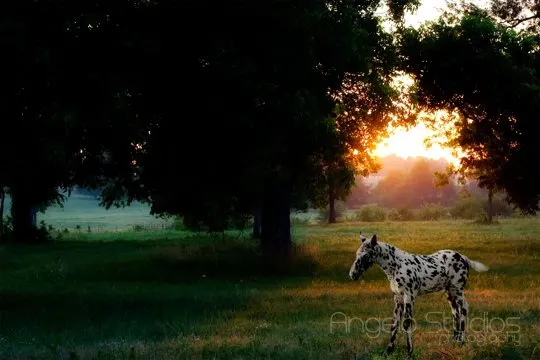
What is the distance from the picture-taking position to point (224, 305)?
18.2 m

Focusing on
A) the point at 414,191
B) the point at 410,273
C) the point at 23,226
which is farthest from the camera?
the point at 414,191

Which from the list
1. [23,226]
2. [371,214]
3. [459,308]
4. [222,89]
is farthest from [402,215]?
[459,308]

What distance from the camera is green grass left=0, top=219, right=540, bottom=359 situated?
1153 centimetres

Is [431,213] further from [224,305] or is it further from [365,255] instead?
[365,255]

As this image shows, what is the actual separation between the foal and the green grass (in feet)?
3.08

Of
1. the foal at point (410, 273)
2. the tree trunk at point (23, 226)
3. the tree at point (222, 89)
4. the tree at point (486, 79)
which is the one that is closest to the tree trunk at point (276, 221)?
the tree at point (222, 89)

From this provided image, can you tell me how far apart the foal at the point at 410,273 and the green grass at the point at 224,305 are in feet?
3.08

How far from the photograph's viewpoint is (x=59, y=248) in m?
39.7

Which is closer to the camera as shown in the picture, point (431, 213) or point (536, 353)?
point (536, 353)

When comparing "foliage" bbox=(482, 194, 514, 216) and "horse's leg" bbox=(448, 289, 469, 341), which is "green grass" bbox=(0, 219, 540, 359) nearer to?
"horse's leg" bbox=(448, 289, 469, 341)

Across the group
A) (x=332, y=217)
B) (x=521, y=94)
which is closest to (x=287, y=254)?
(x=521, y=94)

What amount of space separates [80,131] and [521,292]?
12813mm

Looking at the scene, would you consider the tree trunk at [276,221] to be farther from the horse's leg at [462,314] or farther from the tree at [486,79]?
the horse's leg at [462,314]

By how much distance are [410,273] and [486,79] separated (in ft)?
84.5
